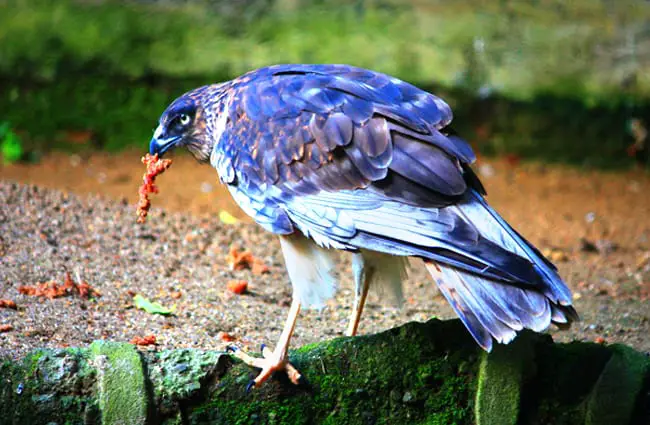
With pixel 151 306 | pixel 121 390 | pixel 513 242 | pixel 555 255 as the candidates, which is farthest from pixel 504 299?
pixel 555 255

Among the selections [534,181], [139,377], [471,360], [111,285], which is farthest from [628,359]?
[534,181]

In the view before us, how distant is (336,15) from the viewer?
27.2ft

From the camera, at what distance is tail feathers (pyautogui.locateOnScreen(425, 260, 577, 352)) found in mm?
3141

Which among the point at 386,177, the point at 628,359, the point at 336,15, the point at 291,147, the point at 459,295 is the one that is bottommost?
the point at 628,359

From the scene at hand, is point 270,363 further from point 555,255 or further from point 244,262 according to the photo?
point 555,255

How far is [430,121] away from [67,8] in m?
5.40

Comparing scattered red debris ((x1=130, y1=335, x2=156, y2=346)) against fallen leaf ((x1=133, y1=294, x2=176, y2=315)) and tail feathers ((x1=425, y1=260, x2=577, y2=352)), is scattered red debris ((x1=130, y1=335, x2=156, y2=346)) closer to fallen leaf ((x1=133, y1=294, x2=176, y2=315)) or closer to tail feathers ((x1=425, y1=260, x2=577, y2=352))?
fallen leaf ((x1=133, y1=294, x2=176, y2=315))

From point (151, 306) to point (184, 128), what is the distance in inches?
33.9

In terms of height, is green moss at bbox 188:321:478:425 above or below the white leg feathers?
below

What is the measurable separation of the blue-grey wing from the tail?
44mm

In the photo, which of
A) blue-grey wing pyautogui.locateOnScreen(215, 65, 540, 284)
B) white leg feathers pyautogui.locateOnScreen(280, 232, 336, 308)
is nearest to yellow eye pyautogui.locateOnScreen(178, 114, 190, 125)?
blue-grey wing pyautogui.locateOnScreen(215, 65, 540, 284)

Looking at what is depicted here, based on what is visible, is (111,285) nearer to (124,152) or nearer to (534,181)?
(124,152)

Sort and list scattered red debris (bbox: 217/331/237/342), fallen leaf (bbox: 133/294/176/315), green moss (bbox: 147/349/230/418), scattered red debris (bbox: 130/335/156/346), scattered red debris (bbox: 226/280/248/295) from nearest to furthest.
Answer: green moss (bbox: 147/349/230/418)
scattered red debris (bbox: 130/335/156/346)
scattered red debris (bbox: 217/331/237/342)
fallen leaf (bbox: 133/294/176/315)
scattered red debris (bbox: 226/280/248/295)

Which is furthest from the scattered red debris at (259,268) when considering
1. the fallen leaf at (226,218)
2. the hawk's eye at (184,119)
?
the hawk's eye at (184,119)
